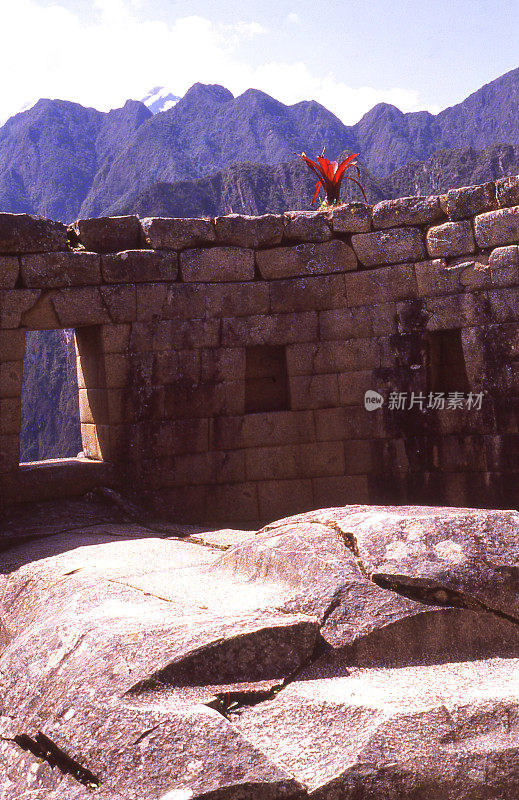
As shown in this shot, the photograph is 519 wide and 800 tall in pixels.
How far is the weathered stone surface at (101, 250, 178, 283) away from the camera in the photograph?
7.09 meters

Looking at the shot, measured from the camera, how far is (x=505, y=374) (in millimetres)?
6922

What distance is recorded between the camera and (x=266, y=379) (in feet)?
25.5

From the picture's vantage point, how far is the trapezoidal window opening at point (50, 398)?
162ft

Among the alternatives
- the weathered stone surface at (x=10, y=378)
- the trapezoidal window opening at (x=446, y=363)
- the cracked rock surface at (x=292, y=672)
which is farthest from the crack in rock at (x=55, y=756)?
the trapezoidal window opening at (x=446, y=363)

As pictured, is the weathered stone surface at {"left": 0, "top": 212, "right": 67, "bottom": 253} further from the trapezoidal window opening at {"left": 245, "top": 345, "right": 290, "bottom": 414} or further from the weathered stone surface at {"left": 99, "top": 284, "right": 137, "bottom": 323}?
the trapezoidal window opening at {"left": 245, "top": 345, "right": 290, "bottom": 414}

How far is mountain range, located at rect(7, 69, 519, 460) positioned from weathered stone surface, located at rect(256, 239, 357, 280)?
3980 cm

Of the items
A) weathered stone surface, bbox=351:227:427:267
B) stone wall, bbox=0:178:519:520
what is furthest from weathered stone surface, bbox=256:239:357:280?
weathered stone surface, bbox=351:227:427:267

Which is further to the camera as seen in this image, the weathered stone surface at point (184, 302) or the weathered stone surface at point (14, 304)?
the weathered stone surface at point (184, 302)

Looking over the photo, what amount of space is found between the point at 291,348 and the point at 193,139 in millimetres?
79267

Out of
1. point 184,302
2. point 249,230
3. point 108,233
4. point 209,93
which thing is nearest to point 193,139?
point 209,93

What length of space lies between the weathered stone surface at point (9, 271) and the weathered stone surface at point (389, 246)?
338cm

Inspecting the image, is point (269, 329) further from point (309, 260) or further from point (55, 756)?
point (55, 756)

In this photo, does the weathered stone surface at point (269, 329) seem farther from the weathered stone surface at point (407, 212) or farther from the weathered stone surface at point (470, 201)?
the weathered stone surface at point (470, 201)

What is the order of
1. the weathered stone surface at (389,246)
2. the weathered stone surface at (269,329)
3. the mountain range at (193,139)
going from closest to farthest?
the weathered stone surface at (389,246) → the weathered stone surface at (269,329) → the mountain range at (193,139)
